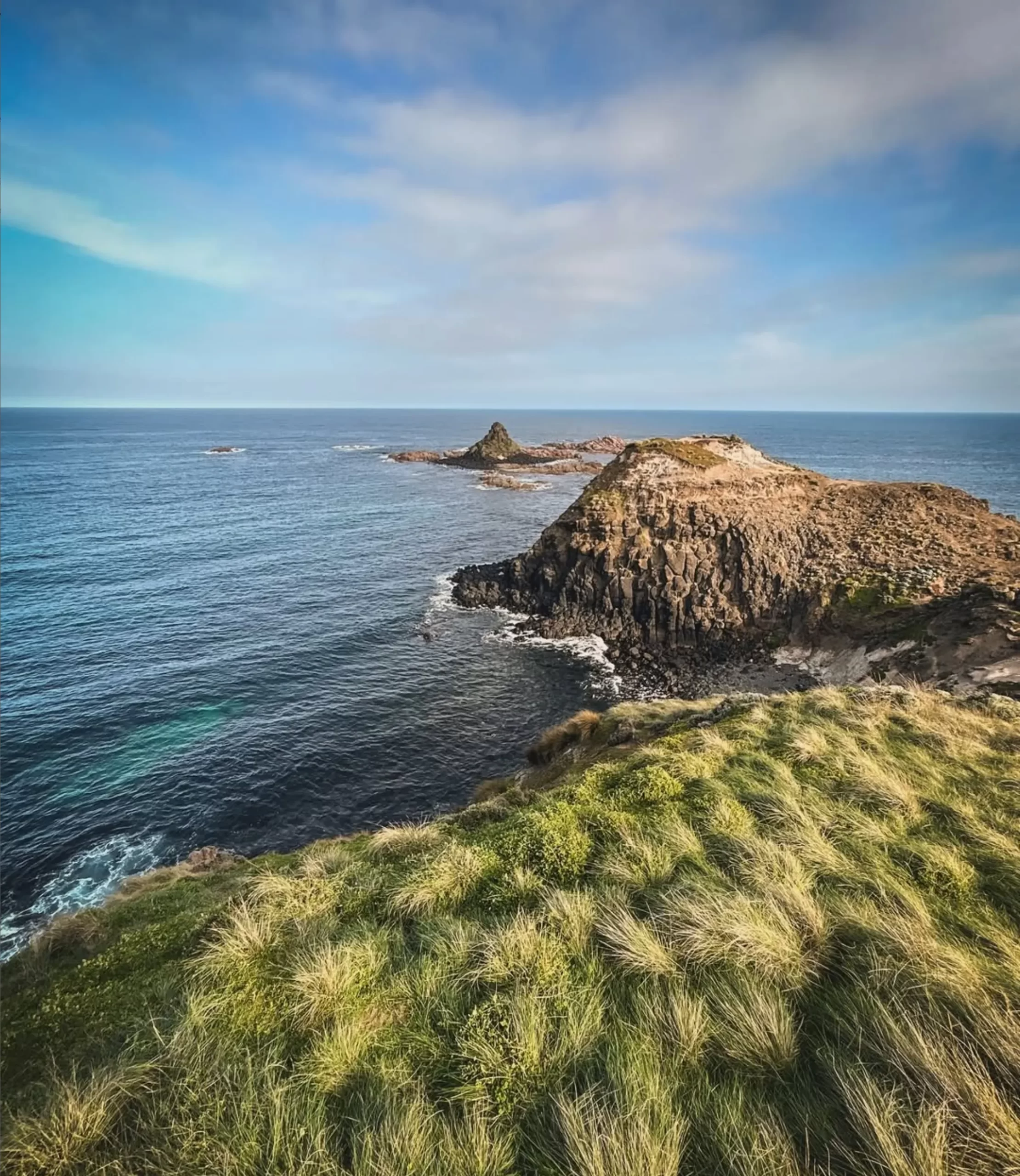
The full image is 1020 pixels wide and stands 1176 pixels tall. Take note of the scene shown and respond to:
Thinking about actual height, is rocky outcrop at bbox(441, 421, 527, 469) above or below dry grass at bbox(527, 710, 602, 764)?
above

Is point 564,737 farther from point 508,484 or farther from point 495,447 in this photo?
point 495,447

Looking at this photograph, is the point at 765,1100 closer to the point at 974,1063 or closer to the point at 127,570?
the point at 974,1063

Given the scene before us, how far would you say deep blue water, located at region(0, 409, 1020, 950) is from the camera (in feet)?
85.0

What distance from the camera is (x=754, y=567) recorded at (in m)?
45.6

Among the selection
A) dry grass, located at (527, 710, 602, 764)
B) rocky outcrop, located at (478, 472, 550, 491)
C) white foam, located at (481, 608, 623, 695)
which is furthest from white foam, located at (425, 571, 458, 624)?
rocky outcrop, located at (478, 472, 550, 491)

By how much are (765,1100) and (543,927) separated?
9.09 ft

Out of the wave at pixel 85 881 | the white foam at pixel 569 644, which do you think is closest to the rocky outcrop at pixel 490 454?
the white foam at pixel 569 644

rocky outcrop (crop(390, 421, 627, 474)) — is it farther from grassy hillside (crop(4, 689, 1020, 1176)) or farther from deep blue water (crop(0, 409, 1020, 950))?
grassy hillside (crop(4, 689, 1020, 1176))

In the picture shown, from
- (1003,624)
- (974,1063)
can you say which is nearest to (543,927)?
(974,1063)

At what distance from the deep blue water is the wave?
0.30ft

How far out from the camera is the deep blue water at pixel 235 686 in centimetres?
2591

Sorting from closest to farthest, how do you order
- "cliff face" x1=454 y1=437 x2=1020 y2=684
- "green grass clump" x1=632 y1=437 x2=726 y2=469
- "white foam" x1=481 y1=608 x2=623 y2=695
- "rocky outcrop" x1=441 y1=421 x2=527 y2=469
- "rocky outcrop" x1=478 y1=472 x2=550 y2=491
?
"cliff face" x1=454 y1=437 x2=1020 y2=684 < "white foam" x1=481 y1=608 x2=623 y2=695 < "green grass clump" x1=632 y1=437 x2=726 y2=469 < "rocky outcrop" x1=478 y1=472 x2=550 y2=491 < "rocky outcrop" x1=441 y1=421 x2=527 y2=469

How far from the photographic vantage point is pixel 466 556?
218ft

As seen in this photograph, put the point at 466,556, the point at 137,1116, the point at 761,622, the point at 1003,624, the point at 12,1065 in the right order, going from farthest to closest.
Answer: the point at 466,556
the point at 761,622
the point at 1003,624
the point at 12,1065
the point at 137,1116
